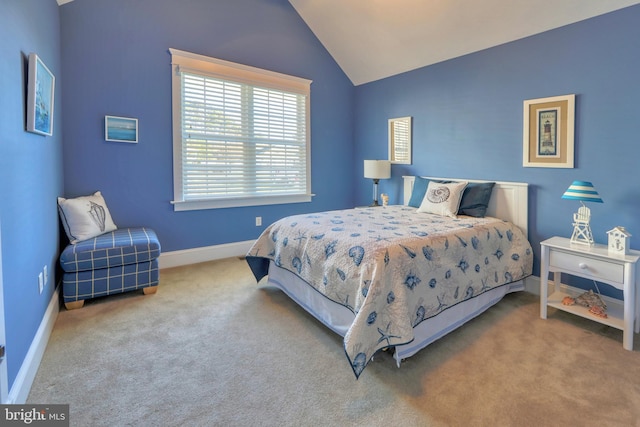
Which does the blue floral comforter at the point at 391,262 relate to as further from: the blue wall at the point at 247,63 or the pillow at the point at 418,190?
the blue wall at the point at 247,63

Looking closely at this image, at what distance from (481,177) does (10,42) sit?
3.79 metres

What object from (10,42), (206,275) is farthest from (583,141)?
(10,42)

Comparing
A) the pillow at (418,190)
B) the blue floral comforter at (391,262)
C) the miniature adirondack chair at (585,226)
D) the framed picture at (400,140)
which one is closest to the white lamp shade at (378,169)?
the framed picture at (400,140)

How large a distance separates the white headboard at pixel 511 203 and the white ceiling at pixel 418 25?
1401 mm

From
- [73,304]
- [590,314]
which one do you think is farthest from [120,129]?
[590,314]

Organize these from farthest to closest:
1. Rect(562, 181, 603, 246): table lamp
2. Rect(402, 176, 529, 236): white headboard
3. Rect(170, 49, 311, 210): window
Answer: Rect(170, 49, 311, 210): window < Rect(402, 176, 529, 236): white headboard < Rect(562, 181, 603, 246): table lamp

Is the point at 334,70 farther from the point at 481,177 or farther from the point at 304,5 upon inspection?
the point at 481,177

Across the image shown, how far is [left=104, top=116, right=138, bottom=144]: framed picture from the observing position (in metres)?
3.21

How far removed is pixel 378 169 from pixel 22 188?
11.5 feet

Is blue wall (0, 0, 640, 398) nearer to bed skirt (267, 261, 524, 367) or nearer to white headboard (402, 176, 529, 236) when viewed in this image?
white headboard (402, 176, 529, 236)

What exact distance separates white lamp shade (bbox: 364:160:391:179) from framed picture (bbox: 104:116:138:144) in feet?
8.99

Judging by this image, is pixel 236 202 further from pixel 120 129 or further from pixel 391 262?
pixel 391 262

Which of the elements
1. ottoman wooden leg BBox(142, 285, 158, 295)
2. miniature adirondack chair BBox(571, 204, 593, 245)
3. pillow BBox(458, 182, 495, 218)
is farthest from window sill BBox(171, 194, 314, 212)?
miniature adirondack chair BBox(571, 204, 593, 245)

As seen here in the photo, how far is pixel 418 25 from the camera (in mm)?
3531
